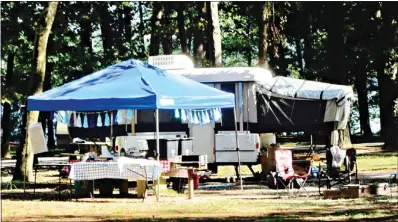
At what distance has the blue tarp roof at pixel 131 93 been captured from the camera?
12414mm

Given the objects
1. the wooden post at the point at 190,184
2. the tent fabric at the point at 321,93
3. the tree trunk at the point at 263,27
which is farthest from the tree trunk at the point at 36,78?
the tree trunk at the point at 263,27

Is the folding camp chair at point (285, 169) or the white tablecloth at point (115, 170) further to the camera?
the folding camp chair at point (285, 169)

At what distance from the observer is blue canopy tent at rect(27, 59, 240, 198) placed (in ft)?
40.7

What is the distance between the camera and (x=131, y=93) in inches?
493

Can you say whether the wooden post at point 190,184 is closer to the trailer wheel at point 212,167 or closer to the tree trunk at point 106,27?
the trailer wheel at point 212,167

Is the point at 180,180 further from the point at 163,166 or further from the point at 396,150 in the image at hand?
the point at 396,150

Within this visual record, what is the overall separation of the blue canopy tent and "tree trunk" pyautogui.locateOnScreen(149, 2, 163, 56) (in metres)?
16.5

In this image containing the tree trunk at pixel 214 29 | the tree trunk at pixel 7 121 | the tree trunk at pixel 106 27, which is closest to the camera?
the tree trunk at pixel 214 29

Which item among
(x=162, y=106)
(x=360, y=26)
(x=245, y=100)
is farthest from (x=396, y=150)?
(x=162, y=106)

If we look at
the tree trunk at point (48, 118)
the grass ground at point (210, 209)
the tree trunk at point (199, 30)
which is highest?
the tree trunk at point (199, 30)

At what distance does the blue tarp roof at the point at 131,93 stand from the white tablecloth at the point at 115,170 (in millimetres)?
953

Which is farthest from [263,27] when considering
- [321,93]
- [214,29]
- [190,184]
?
[190,184]

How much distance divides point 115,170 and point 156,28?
63.8ft

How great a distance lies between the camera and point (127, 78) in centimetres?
1314
